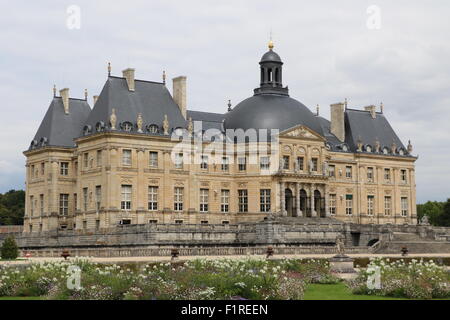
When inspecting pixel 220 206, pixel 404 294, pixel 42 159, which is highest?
pixel 42 159

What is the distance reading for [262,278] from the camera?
23.0 metres

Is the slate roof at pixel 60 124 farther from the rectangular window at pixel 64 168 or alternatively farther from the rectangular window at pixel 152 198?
the rectangular window at pixel 152 198

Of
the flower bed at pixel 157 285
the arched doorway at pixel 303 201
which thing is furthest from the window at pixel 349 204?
the flower bed at pixel 157 285

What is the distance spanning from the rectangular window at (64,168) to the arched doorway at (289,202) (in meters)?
19.9

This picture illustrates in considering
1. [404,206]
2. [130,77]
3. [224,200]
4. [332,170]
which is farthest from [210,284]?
[404,206]

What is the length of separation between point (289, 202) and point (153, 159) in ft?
42.9

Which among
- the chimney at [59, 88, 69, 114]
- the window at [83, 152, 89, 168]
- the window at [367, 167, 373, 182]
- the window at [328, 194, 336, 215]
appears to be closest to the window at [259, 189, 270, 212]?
the window at [328, 194, 336, 215]

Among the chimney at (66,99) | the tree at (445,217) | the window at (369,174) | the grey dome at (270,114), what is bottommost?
the tree at (445,217)

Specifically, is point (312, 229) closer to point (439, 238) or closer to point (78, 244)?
point (439, 238)

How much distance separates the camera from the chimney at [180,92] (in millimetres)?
69312

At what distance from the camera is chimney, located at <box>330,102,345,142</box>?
7994cm

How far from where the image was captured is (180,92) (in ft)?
229

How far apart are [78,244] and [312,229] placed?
59.2 ft
